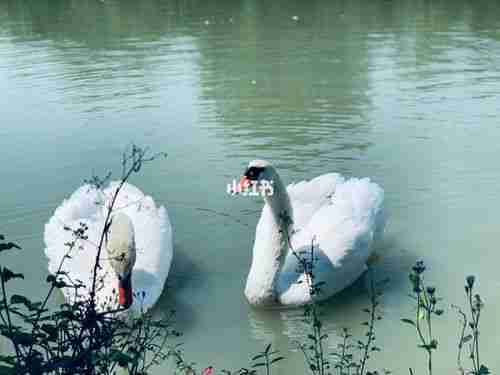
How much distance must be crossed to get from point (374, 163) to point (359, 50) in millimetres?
8399

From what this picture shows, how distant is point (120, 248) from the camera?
5645mm

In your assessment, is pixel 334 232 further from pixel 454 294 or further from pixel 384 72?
pixel 384 72

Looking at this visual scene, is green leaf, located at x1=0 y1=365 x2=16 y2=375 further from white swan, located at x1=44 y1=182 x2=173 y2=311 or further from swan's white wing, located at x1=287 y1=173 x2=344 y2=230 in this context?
swan's white wing, located at x1=287 y1=173 x2=344 y2=230

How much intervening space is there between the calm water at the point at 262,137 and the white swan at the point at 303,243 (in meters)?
0.19

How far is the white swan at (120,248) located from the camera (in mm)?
5555

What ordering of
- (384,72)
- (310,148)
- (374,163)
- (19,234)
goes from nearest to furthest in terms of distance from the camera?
(19,234)
(374,163)
(310,148)
(384,72)

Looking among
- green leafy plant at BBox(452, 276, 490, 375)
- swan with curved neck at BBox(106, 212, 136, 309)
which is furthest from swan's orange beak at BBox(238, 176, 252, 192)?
green leafy plant at BBox(452, 276, 490, 375)

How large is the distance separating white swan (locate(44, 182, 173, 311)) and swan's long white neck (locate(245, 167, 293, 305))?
2.40 ft

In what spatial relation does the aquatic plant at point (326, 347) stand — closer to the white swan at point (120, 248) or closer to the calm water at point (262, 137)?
the calm water at point (262, 137)

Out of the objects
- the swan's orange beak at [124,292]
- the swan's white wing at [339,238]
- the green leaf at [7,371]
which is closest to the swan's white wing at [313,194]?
the swan's white wing at [339,238]

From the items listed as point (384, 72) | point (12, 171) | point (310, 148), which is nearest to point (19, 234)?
point (12, 171)

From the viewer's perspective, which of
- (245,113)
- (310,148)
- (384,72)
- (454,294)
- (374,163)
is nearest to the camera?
(454,294)

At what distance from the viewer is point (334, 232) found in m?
6.29

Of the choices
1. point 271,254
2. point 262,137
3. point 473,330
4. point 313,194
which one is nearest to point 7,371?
point 473,330
